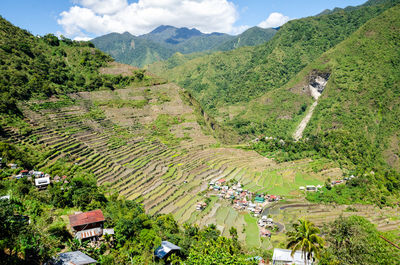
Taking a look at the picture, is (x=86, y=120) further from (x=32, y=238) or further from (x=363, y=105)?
(x=363, y=105)

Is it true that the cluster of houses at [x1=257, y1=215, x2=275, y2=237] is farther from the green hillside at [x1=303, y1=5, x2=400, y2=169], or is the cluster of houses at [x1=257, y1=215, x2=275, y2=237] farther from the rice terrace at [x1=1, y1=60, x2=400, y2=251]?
the green hillside at [x1=303, y1=5, x2=400, y2=169]

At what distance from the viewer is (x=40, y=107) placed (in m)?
34.0

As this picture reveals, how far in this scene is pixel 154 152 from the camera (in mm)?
37938

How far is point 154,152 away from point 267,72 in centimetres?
9613

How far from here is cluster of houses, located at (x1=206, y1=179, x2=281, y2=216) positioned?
33.5 metres

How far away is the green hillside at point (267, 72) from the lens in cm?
9350

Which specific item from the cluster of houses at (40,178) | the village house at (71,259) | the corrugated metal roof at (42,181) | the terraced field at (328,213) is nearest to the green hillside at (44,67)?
the cluster of houses at (40,178)

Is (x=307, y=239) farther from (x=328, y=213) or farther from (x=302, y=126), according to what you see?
(x=302, y=126)

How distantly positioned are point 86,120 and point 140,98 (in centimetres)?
1520

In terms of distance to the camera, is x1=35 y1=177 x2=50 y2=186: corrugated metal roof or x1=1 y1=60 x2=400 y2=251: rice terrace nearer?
x1=35 y1=177 x2=50 y2=186: corrugated metal roof

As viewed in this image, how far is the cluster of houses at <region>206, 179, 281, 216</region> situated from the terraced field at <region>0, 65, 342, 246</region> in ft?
5.41

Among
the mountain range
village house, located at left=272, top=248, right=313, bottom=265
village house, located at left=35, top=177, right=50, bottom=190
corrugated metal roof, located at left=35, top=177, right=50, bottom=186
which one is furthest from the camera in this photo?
the mountain range

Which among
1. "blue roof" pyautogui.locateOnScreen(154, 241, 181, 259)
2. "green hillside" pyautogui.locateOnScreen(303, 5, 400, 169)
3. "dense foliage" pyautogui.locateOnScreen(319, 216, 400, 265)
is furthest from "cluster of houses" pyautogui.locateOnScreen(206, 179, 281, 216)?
"green hillside" pyautogui.locateOnScreen(303, 5, 400, 169)

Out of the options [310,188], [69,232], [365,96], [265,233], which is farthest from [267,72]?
[69,232]
